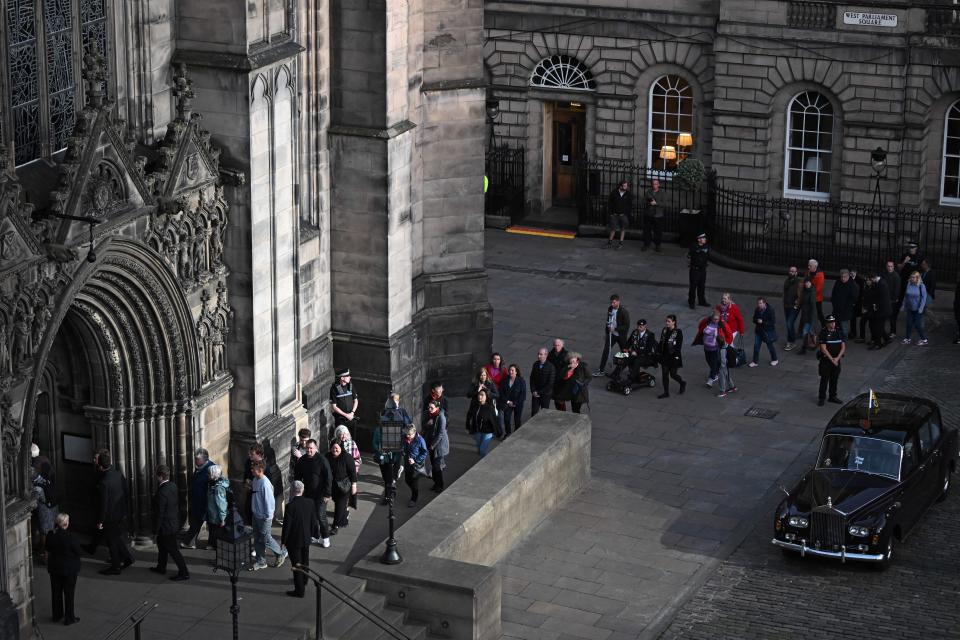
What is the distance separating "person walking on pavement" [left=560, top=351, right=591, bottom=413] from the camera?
34.1 m

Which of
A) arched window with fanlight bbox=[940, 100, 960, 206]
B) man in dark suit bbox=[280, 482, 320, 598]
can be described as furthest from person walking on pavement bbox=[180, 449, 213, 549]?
arched window with fanlight bbox=[940, 100, 960, 206]

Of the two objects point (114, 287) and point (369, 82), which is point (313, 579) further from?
point (369, 82)

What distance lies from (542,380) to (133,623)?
11873mm

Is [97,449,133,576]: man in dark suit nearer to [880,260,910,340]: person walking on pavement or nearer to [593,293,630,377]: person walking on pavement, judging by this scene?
[593,293,630,377]: person walking on pavement

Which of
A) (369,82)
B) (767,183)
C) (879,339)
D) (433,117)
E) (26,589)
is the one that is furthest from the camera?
(767,183)

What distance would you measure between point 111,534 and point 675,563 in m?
8.59

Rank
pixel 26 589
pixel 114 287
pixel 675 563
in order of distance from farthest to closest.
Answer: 1. pixel 675 563
2. pixel 114 287
3. pixel 26 589

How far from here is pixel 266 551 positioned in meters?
28.4

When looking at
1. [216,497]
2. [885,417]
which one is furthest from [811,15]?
[216,497]

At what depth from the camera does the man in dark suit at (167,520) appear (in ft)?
89.1

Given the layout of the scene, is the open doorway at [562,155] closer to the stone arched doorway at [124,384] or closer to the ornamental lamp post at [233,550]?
the stone arched doorway at [124,384]

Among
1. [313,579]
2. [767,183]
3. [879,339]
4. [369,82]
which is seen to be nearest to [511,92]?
[767,183]

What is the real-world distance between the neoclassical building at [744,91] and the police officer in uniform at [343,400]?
1725cm

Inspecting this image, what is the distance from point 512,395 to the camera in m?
33.4
